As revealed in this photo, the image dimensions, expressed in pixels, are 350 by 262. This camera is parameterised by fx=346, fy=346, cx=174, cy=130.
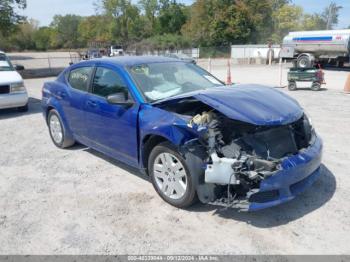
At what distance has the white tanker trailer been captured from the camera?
24.4 meters

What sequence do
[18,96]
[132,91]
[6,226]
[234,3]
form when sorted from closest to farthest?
[6,226] < [132,91] < [18,96] < [234,3]

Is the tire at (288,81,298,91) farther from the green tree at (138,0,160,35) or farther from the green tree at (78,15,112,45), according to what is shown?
the green tree at (78,15,112,45)

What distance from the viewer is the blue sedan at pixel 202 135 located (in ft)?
11.7

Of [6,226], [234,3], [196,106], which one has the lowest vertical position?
[6,226]

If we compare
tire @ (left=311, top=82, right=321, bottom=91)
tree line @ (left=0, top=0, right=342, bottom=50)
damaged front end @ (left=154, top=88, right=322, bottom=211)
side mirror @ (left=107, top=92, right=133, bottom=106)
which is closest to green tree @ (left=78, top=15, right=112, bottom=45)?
tree line @ (left=0, top=0, right=342, bottom=50)

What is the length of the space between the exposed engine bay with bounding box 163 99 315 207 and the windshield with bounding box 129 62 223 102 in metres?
0.59

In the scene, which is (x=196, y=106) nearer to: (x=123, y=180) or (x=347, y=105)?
(x=123, y=180)

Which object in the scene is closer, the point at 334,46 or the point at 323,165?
the point at 323,165

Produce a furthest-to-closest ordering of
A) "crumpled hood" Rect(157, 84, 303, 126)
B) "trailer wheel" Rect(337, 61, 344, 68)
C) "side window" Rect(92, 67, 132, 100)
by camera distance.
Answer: "trailer wheel" Rect(337, 61, 344, 68)
"side window" Rect(92, 67, 132, 100)
"crumpled hood" Rect(157, 84, 303, 126)

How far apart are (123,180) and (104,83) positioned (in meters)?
1.44

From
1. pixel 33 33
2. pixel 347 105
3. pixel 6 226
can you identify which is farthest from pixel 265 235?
pixel 33 33

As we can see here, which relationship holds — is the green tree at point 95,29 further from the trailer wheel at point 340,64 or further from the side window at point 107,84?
the side window at point 107,84

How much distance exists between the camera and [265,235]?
352 centimetres

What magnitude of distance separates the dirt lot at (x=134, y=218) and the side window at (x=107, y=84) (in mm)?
1232
